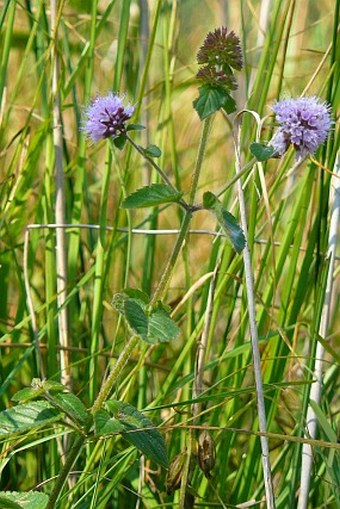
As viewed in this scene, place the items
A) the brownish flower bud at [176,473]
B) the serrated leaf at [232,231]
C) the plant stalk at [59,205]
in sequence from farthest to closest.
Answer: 1. the plant stalk at [59,205]
2. the brownish flower bud at [176,473]
3. the serrated leaf at [232,231]

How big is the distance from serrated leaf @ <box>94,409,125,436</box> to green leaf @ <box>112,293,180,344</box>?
0.28 feet

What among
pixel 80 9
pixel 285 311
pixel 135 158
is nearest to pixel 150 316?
pixel 285 311

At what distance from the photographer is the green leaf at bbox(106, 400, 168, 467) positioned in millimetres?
867

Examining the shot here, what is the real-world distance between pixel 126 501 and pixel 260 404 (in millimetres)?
426

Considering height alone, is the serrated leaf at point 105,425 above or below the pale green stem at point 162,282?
below

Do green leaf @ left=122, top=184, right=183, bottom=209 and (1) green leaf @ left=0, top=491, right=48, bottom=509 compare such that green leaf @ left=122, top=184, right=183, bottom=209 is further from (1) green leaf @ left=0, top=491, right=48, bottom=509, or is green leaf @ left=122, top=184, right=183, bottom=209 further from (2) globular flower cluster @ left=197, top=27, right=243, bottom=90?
(1) green leaf @ left=0, top=491, right=48, bottom=509

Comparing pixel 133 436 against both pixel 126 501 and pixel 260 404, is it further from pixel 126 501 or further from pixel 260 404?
pixel 126 501

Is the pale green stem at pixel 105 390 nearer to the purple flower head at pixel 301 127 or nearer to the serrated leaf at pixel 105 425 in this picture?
the serrated leaf at pixel 105 425

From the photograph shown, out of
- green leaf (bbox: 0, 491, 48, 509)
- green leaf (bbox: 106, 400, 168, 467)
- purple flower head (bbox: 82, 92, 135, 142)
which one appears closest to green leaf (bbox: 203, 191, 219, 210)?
purple flower head (bbox: 82, 92, 135, 142)

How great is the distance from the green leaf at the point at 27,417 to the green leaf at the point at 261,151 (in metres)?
0.30

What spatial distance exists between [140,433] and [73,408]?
0.23ft

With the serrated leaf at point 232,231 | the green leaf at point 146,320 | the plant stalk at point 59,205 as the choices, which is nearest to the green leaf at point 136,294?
the green leaf at point 146,320

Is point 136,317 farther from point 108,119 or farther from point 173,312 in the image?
point 173,312

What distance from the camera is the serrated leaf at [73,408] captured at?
0.87 m
